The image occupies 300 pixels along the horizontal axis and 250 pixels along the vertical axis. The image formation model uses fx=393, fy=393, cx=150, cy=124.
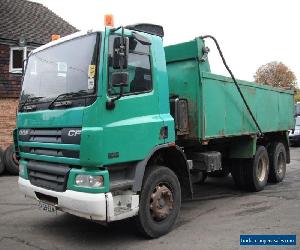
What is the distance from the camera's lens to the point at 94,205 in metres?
4.56

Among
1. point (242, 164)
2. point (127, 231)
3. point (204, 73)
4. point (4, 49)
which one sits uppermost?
point (4, 49)

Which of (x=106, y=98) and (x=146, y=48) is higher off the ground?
(x=146, y=48)

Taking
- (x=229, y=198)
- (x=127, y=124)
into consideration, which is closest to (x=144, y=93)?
(x=127, y=124)

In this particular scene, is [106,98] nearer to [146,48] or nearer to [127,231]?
[146,48]

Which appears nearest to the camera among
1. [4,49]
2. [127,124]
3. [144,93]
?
[127,124]

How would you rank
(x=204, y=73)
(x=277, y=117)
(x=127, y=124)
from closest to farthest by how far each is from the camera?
(x=127, y=124) < (x=204, y=73) < (x=277, y=117)

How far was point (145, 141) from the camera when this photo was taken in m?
5.18

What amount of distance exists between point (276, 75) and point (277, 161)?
57.0 m

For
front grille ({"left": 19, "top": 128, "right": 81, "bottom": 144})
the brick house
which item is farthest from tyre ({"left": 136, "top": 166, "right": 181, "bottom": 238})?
the brick house

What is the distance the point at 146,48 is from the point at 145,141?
1281 mm

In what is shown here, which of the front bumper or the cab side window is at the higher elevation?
the cab side window

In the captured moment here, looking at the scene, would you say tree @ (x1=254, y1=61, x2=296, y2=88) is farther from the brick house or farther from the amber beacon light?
the amber beacon light

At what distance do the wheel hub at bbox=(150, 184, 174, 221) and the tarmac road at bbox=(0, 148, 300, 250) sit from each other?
0.32 meters

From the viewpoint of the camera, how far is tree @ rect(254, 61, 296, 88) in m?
62.4
